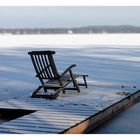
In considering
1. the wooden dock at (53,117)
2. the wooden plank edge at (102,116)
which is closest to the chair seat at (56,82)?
the wooden dock at (53,117)

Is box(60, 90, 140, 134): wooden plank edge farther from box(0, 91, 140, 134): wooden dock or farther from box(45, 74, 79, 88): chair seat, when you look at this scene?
box(45, 74, 79, 88): chair seat

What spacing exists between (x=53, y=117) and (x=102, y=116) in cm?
75

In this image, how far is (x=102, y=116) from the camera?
5156 millimetres

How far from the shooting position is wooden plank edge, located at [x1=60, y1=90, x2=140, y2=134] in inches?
171

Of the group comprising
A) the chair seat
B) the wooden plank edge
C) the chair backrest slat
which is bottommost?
the wooden plank edge

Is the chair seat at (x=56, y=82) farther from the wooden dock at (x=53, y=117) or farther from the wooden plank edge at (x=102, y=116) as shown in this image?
the wooden plank edge at (x=102, y=116)

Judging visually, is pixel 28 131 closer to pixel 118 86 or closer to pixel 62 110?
pixel 62 110

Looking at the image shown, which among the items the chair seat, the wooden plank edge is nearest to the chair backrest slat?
the chair seat

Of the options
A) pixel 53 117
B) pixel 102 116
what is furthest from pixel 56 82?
pixel 53 117

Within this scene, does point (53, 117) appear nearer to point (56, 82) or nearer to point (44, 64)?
point (56, 82)

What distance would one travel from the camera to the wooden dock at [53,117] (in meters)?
4.22

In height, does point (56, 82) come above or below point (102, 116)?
above
